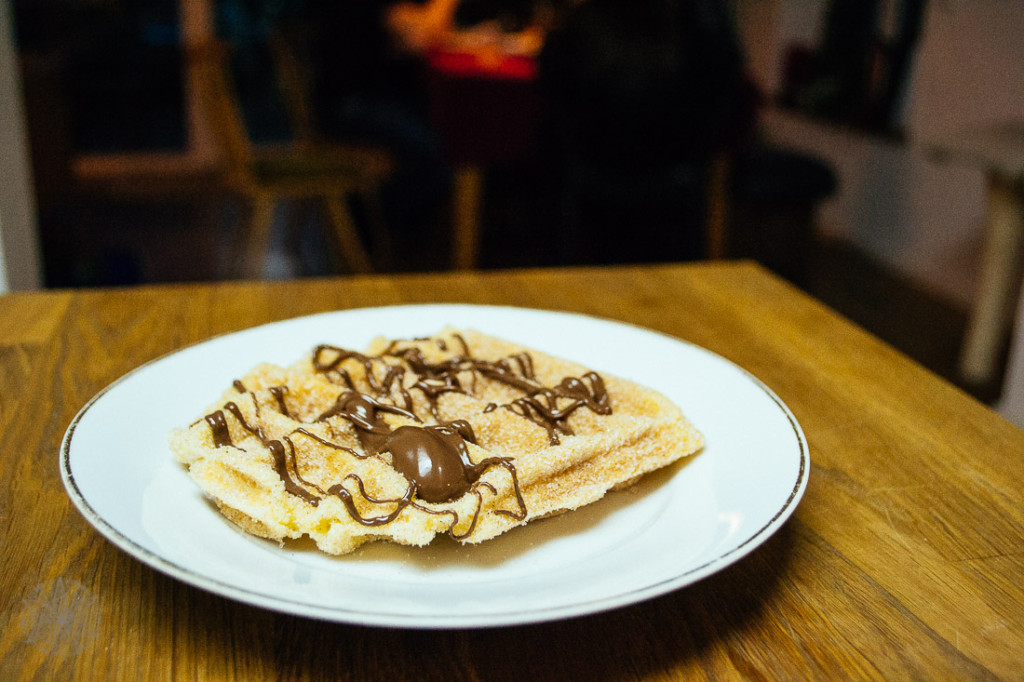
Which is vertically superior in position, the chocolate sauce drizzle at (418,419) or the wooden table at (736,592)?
the chocolate sauce drizzle at (418,419)

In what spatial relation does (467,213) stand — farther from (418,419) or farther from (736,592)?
(736,592)

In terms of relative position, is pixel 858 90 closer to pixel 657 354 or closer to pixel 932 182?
pixel 932 182

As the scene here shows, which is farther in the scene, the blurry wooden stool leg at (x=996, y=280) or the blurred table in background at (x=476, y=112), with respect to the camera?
the blurred table in background at (x=476, y=112)

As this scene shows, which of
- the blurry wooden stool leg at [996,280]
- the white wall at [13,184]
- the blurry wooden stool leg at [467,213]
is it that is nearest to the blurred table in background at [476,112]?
the blurry wooden stool leg at [467,213]

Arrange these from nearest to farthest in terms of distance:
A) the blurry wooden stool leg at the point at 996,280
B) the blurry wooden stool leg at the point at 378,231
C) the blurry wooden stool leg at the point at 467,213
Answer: the blurry wooden stool leg at the point at 996,280, the blurry wooden stool leg at the point at 467,213, the blurry wooden stool leg at the point at 378,231

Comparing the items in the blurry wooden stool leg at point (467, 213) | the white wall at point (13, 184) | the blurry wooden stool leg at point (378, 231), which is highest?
the white wall at point (13, 184)

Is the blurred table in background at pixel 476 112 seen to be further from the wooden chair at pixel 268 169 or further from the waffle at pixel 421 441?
the waffle at pixel 421 441

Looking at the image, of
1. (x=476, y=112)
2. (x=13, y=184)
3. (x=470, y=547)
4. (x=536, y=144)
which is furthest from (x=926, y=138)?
(x=470, y=547)

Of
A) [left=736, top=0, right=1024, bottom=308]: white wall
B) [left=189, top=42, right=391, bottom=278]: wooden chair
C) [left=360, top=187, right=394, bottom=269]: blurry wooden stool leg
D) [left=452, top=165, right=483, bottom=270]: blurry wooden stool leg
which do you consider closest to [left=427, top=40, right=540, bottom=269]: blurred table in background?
[left=452, top=165, right=483, bottom=270]: blurry wooden stool leg
